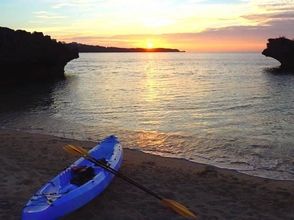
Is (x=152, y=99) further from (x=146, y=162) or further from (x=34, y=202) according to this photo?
(x=34, y=202)

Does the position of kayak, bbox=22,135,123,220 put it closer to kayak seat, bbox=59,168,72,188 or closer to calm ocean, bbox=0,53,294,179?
kayak seat, bbox=59,168,72,188

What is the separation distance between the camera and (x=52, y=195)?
8844mm

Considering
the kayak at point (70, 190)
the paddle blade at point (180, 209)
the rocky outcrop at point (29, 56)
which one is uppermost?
the rocky outcrop at point (29, 56)

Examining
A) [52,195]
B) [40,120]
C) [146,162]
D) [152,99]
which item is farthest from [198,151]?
[152,99]

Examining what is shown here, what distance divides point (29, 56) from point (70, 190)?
44417mm

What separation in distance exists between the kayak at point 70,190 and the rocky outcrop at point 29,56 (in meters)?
36.9

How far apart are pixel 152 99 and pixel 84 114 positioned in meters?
10.2

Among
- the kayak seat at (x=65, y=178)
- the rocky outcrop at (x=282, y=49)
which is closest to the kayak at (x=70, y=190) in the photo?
the kayak seat at (x=65, y=178)

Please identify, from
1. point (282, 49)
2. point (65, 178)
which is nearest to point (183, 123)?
point (65, 178)

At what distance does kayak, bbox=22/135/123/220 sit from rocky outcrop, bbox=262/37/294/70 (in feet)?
249

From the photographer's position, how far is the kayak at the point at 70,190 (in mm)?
8211

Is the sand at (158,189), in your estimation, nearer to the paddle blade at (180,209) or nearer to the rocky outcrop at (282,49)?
the paddle blade at (180,209)

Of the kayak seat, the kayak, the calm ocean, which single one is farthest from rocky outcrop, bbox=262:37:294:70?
the kayak seat

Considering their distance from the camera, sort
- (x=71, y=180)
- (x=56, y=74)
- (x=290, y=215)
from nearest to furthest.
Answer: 1. (x=290, y=215)
2. (x=71, y=180)
3. (x=56, y=74)
